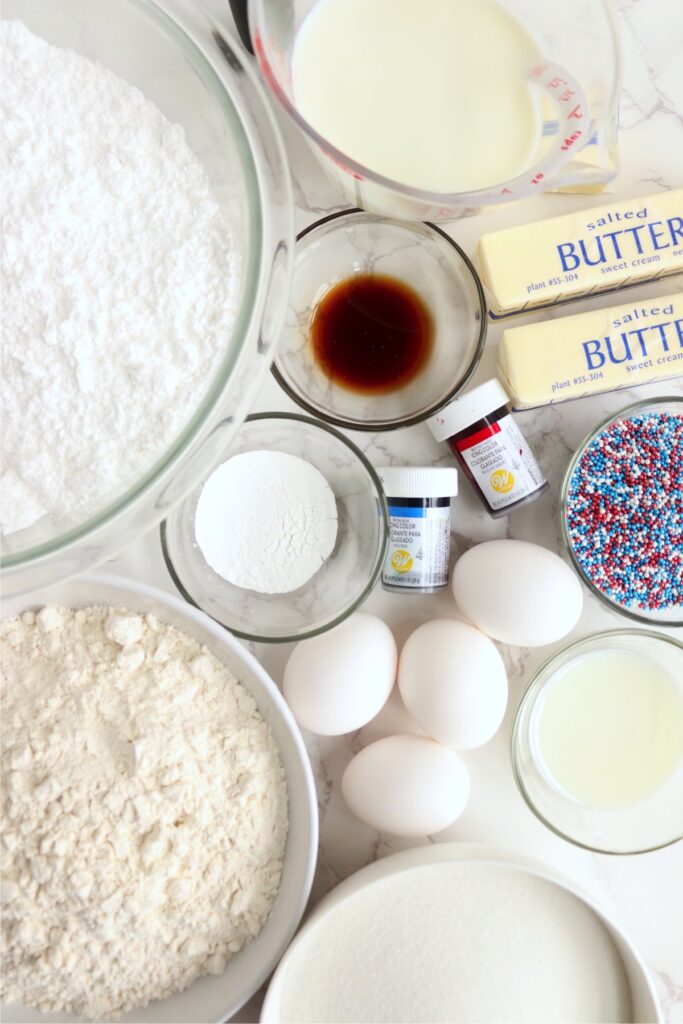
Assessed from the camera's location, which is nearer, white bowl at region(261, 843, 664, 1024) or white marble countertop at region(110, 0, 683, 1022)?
white bowl at region(261, 843, 664, 1024)

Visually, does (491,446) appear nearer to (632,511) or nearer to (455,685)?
(632,511)

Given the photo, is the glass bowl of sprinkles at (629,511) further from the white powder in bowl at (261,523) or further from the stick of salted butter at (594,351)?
the white powder in bowl at (261,523)

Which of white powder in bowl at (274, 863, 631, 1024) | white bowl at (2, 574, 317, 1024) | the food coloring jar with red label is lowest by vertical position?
white powder in bowl at (274, 863, 631, 1024)

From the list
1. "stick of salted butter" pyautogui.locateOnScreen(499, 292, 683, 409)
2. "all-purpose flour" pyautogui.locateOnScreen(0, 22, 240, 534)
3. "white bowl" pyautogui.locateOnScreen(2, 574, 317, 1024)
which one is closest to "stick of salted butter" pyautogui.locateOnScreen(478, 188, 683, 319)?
"stick of salted butter" pyautogui.locateOnScreen(499, 292, 683, 409)

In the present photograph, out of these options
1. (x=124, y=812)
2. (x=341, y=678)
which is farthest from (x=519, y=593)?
(x=124, y=812)

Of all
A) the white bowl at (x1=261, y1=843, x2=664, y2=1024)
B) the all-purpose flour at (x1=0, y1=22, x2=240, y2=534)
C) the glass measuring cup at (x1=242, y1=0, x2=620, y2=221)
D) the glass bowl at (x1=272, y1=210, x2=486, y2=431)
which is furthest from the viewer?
the glass bowl at (x1=272, y1=210, x2=486, y2=431)

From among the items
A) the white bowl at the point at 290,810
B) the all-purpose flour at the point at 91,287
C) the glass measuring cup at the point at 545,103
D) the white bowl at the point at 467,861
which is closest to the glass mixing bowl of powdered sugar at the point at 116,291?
the all-purpose flour at the point at 91,287

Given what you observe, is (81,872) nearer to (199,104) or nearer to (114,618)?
(114,618)

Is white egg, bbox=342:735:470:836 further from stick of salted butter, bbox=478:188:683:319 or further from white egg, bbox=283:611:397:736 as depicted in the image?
stick of salted butter, bbox=478:188:683:319
